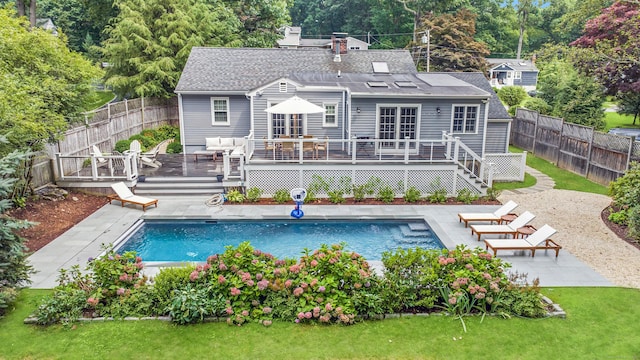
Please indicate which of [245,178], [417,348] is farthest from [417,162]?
[417,348]

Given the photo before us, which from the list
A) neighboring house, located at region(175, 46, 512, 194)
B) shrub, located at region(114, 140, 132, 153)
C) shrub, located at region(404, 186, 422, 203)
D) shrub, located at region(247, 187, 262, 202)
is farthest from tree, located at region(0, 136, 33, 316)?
shrub, located at region(114, 140, 132, 153)

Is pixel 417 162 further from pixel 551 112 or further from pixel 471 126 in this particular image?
pixel 551 112

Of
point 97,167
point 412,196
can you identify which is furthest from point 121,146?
point 412,196

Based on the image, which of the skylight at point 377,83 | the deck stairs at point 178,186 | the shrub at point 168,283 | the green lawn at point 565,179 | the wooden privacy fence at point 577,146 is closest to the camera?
the shrub at point 168,283

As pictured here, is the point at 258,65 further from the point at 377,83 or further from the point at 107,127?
the point at 107,127

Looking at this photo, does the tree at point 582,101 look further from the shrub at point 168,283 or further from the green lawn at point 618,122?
the shrub at point 168,283

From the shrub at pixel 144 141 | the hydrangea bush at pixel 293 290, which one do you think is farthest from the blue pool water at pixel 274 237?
the shrub at pixel 144 141
